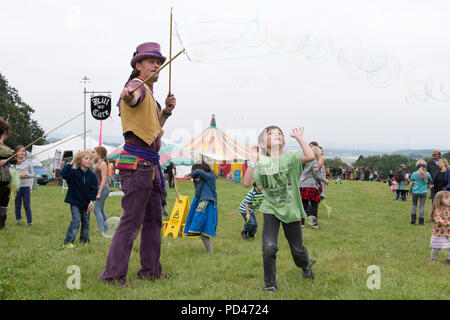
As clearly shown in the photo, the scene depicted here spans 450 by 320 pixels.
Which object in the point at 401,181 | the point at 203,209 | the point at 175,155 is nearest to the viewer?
the point at 203,209

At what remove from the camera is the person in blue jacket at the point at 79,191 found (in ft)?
22.2

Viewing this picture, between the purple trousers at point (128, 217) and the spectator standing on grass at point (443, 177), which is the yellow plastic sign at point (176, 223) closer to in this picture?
the purple trousers at point (128, 217)

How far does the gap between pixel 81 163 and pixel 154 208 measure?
2.93 meters

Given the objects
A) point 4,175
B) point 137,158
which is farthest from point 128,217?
point 4,175

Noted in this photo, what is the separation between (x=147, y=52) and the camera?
14.4 feet

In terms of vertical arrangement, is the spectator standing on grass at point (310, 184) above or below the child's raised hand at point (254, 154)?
below

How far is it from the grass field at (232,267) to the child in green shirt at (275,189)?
0.45m

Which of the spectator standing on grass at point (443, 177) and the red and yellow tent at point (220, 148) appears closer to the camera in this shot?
the spectator standing on grass at point (443, 177)

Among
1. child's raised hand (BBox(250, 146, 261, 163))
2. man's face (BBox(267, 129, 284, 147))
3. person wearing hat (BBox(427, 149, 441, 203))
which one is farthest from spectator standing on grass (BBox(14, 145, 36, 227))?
person wearing hat (BBox(427, 149, 441, 203))

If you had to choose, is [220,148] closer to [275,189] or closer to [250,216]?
[250,216]

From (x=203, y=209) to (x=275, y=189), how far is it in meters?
2.40

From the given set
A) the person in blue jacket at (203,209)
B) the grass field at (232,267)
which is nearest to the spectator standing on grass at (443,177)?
the grass field at (232,267)

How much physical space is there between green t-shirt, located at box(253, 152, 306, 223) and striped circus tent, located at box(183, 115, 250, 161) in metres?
28.6
